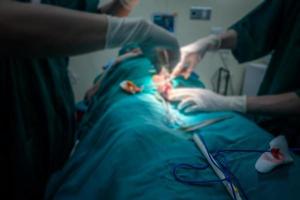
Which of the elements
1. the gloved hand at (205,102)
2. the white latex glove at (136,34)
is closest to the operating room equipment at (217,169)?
the gloved hand at (205,102)

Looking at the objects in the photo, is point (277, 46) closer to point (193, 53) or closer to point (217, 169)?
point (193, 53)

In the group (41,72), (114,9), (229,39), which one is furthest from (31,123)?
(229,39)

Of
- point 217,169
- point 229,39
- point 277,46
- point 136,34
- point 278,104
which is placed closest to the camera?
point 217,169

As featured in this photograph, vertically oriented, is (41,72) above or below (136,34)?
below

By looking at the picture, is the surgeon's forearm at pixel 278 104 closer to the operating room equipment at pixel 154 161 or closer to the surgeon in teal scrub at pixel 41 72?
the operating room equipment at pixel 154 161

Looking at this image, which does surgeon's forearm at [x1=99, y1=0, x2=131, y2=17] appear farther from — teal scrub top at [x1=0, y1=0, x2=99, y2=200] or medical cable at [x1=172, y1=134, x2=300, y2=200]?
medical cable at [x1=172, y1=134, x2=300, y2=200]

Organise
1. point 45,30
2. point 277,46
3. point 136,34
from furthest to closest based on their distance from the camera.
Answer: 1. point 277,46
2. point 136,34
3. point 45,30

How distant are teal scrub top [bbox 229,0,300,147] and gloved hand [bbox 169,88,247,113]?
0.53ft

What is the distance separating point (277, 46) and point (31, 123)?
1.29m

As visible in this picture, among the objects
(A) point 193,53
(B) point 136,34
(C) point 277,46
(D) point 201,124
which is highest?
(B) point 136,34

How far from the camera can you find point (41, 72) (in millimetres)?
1045

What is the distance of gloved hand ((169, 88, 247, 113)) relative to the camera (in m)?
1.22

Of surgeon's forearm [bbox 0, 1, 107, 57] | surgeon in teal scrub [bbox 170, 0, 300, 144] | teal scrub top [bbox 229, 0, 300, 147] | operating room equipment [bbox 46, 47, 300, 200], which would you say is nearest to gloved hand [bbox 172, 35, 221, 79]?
surgeon in teal scrub [bbox 170, 0, 300, 144]

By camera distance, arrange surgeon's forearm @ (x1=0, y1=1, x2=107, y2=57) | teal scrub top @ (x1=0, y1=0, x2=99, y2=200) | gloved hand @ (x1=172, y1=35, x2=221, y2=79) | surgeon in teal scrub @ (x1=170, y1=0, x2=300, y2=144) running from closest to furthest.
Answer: surgeon's forearm @ (x1=0, y1=1, x2=107, y2=57) < teal scrub top @ (x1=0, y1=0, x2=99, y2=200) < surgeon in teal scrub @ (x1=170, y1=0, x2=300, y2=144) < gloved hand @ (x1=172, y1=35, x2=221, y2=79)
